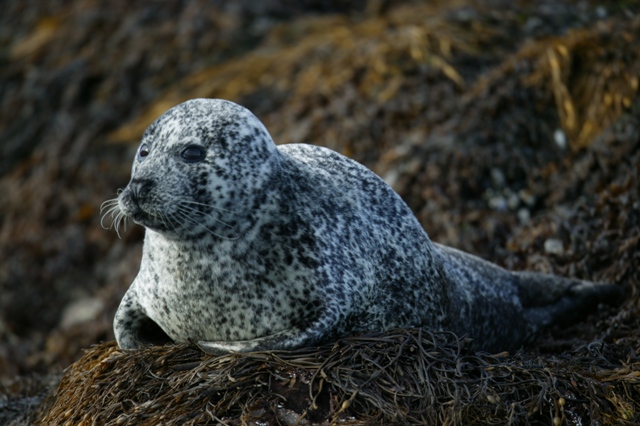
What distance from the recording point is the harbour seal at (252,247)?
4.09m

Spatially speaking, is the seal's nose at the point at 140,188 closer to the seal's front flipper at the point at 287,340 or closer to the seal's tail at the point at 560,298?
the seal's front flipper at the point at 287,340

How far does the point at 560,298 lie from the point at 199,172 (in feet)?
9.33

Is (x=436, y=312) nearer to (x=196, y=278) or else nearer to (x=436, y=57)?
(x=196, y=278)

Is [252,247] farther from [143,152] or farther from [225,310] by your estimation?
[143,152]

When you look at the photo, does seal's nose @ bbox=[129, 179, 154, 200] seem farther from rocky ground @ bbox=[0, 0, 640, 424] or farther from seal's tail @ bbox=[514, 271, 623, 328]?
seal's tail @ bbox=[514, 271, 623, 328]

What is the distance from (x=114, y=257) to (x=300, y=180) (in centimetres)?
489

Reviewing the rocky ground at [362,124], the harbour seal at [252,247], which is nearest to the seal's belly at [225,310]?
the harbour seal at [252,247]

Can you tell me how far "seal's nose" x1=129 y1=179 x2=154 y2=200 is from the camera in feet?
13.1

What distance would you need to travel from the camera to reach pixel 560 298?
19.1 feet

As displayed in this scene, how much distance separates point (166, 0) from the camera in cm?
1093

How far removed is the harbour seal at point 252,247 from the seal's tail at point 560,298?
1299 millimetres

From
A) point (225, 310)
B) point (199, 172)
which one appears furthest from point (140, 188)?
point (225, 310)

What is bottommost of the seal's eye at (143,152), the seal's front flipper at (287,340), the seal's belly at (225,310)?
→ the seal's front flipper at (287,340)

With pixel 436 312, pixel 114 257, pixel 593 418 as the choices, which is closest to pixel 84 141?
pixel 114 257
